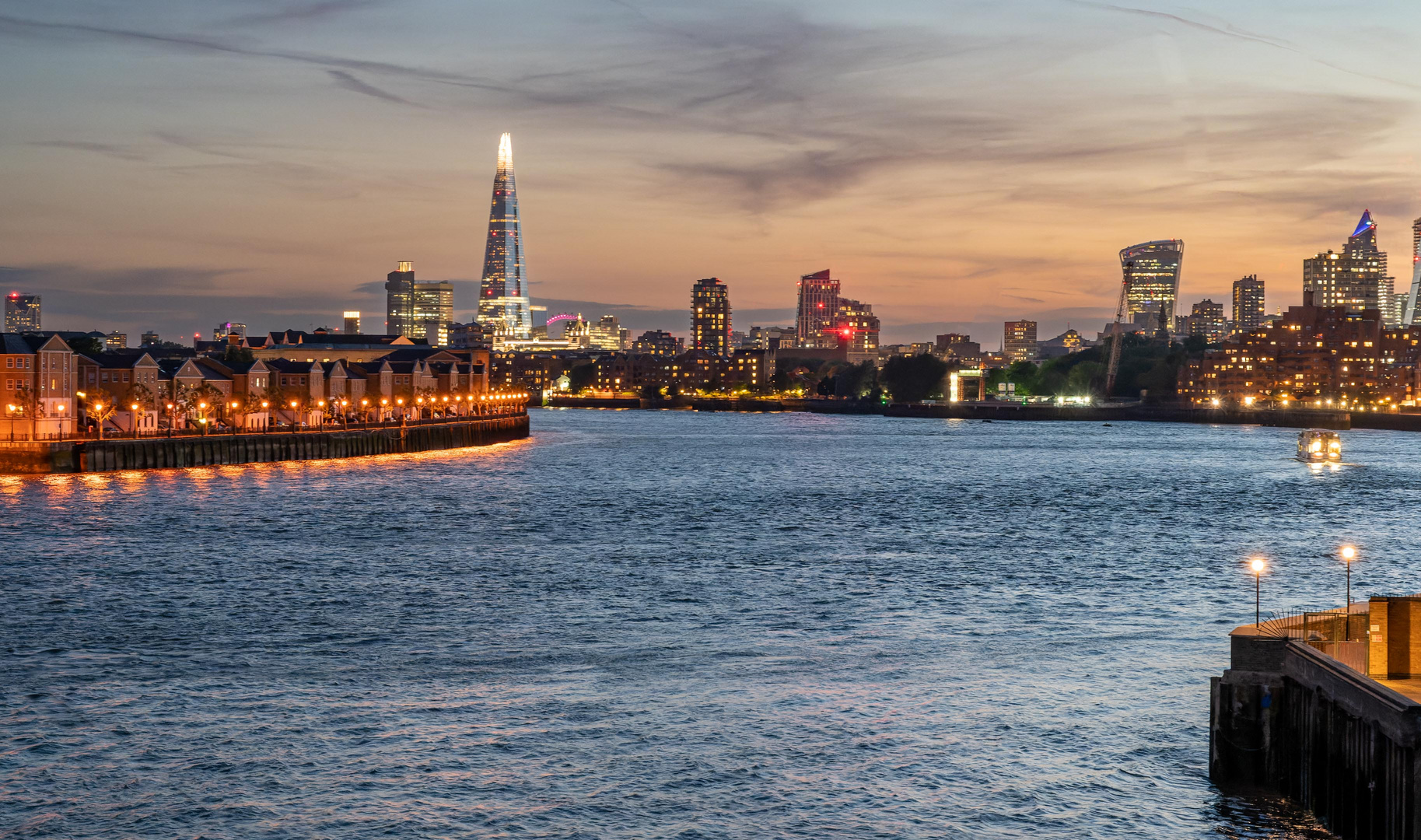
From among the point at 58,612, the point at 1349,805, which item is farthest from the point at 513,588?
the point at 1349,805

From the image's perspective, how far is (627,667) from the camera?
101ft

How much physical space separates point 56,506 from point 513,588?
119 ft

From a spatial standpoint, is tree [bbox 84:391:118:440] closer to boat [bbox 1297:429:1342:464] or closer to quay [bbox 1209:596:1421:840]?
quay [bbox 1209:596:1421:840]

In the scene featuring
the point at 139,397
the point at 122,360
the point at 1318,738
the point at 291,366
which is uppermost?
the point at 122,360

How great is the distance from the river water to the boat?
57.6m

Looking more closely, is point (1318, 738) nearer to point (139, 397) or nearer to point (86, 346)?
point (139, 397)

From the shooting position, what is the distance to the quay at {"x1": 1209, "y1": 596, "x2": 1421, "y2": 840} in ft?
58.7

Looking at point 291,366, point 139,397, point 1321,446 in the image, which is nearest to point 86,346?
point 291,366

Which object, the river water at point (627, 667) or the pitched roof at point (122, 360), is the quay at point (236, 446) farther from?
the river water at point (627, 667)

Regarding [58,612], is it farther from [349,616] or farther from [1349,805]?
[1349,805]

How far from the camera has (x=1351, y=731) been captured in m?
18.4

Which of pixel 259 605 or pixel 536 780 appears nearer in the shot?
pixel 536 780

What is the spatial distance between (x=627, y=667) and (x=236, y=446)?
83.8 m

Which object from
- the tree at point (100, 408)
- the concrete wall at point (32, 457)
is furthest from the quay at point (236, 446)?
the tree at point (100, 408)
